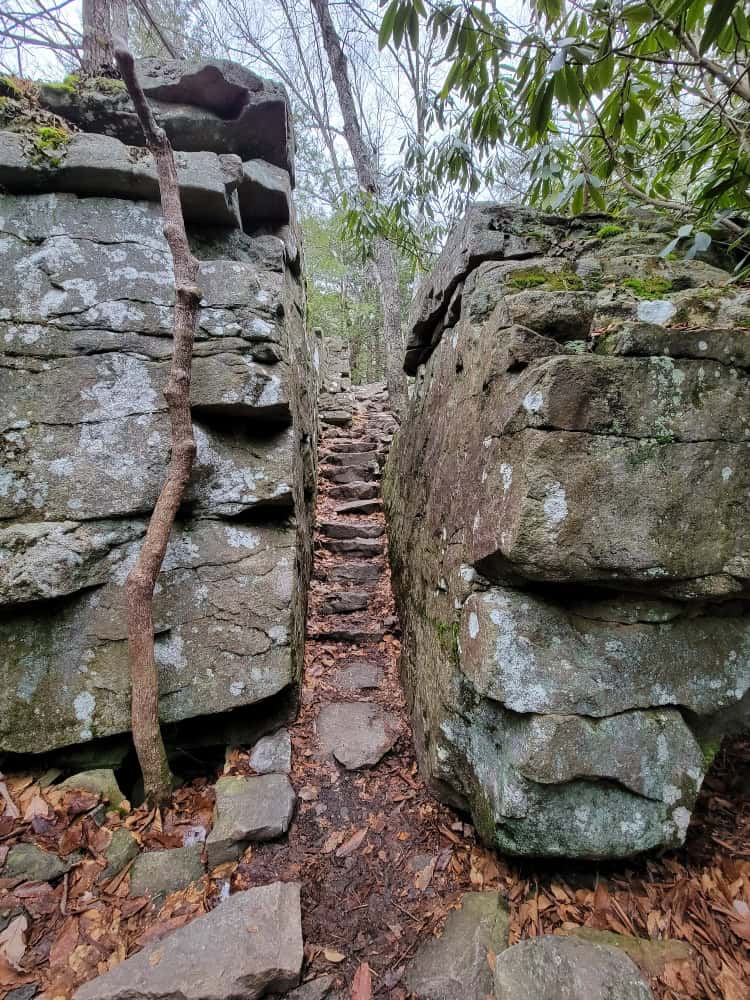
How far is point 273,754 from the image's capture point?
2945 millimetres

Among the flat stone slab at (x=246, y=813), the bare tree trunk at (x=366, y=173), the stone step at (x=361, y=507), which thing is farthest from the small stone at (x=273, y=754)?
the bare tree trunk at (x=366, y=173)

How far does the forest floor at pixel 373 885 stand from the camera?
181 cm

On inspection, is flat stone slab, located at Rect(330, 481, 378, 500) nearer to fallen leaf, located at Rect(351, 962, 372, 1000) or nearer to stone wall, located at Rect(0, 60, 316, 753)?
stone wall, located at Rect(0, 60, 316, 753)

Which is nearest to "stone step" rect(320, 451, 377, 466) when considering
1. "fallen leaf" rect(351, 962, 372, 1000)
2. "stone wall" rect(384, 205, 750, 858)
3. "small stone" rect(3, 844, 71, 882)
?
"stone wall" rect(384, 205, 750, 858)

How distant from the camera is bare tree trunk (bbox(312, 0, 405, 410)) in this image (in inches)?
312

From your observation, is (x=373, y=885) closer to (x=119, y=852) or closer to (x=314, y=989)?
(x=314, y=989)

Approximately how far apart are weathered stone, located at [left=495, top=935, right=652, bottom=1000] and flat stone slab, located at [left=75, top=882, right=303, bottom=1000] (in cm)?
88

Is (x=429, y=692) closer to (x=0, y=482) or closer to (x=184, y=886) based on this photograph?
(x=184, y=886)

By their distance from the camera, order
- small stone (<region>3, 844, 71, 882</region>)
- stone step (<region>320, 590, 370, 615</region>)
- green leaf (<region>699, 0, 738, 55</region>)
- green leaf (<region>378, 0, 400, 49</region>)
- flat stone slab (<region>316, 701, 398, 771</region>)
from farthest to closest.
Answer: stone step (<region>320, 590, 370, 615</region>)
flat stone slab (<region>316, 701, 398, 771</region>)
small stone (<region>3, 844, 71, 882</region>)
green leaf (<region>378, 0, 400, 49</region>)
green leaf (<region>699, 0, 738, 55</region>)

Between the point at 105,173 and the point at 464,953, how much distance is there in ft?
18.5

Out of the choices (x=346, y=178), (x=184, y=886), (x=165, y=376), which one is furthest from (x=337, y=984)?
(x=346, y=178)

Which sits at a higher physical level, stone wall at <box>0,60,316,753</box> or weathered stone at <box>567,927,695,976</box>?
stone wall at <box>0,60,316,753</box>

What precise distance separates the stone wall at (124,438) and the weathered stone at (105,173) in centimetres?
1

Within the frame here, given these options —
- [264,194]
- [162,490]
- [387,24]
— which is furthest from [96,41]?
[162,490]
